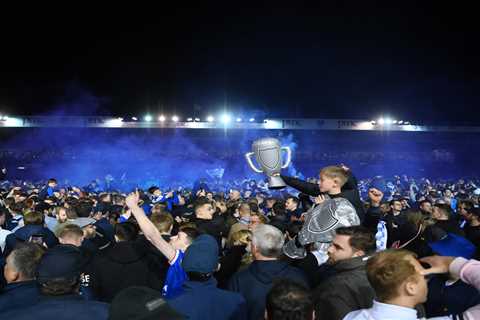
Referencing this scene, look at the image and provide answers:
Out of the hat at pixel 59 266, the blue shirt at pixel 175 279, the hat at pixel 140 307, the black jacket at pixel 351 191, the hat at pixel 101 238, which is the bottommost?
the hat at pixel 101 238

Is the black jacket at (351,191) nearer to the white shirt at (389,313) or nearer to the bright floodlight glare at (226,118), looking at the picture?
the white shirt at (389,313)

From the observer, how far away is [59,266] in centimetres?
282

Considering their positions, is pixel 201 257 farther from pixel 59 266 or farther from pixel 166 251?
pixel 59 266

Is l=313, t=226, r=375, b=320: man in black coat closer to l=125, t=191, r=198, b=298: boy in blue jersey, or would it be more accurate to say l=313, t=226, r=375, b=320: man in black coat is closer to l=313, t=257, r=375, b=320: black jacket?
l=313, t=257, r=375, b=320: black jacket

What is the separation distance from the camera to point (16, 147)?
1262 inches

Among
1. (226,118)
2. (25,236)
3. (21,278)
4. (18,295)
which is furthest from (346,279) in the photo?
(226,118)

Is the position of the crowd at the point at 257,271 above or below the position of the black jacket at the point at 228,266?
above

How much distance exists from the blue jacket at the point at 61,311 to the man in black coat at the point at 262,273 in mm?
1334

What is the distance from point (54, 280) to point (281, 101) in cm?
3270

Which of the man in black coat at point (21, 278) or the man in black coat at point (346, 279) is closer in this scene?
the man in black coat at point (346, 279)

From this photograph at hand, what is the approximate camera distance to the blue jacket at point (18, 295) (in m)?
3.27

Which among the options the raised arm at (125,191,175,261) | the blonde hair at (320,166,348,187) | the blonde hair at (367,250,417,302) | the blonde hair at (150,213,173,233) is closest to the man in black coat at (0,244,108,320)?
the raised arm at (125,191,175,261)

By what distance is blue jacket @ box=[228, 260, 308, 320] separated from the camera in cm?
356

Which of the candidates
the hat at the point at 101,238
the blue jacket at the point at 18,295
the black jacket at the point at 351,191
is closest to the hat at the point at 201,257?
the blue jacket at the point at 18,295
